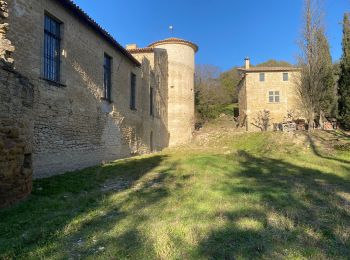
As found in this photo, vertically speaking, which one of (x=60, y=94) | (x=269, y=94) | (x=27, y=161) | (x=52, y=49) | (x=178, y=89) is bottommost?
(x=27, y=161)

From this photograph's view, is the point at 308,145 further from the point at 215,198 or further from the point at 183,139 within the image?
the point at 183,139

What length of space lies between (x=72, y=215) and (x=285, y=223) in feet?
12.6

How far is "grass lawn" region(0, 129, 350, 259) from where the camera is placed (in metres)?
4.64

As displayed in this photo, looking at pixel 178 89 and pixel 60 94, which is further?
pixel 178 89

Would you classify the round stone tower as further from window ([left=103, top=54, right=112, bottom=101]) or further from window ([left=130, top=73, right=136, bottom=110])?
window ([left=103, top=54, right=112, bottom=101])

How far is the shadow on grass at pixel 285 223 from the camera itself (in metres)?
4.48

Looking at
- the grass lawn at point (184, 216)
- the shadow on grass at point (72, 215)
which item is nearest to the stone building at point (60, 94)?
the shadow on grass at point (72, 215)

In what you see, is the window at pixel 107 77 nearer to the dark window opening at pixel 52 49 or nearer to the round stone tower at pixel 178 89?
the dark window opening at pixel 52 49

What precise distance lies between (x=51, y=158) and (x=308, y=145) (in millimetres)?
14300

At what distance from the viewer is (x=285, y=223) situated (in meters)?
5.66

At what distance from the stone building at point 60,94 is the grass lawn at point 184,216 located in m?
1.14

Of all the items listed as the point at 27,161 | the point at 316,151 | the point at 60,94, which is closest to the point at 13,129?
the point at 27,161

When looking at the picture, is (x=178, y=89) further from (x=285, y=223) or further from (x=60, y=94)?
(x=285, y=223)

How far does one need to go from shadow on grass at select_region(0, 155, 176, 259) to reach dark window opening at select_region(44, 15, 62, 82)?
3.64 m
